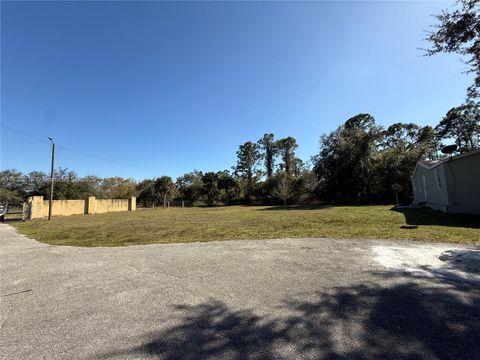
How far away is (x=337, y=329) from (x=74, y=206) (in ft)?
103

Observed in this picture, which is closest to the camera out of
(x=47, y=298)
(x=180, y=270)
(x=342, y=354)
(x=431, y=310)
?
(x=342, y=354)

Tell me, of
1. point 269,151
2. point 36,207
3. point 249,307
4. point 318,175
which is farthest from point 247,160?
point 249,307

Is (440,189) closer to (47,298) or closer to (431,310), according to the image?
(431,310)

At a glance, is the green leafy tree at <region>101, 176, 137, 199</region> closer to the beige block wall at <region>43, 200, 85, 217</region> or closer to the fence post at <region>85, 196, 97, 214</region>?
the fence post at <region>85, 196, 97, 214</region>

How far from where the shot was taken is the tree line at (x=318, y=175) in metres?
29.8

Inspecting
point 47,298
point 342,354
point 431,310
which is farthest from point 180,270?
point 431,310

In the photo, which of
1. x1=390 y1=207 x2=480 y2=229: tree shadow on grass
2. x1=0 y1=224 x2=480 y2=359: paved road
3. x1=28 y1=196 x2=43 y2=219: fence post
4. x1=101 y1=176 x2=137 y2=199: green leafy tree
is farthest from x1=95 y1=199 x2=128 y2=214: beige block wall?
x1=390 y1=207 x2=480 y2=229: tree shadow on grass

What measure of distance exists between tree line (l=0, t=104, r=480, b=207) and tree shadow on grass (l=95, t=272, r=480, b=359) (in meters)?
18.2

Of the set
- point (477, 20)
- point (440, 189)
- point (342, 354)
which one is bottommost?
point (342, 354)

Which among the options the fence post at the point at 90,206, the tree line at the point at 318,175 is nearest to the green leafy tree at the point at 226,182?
the tree line at the point at 318,175

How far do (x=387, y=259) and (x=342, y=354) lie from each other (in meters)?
3.35

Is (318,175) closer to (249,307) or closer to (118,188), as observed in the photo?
(249,307)

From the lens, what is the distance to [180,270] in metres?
4.85

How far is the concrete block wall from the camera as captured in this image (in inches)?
913
